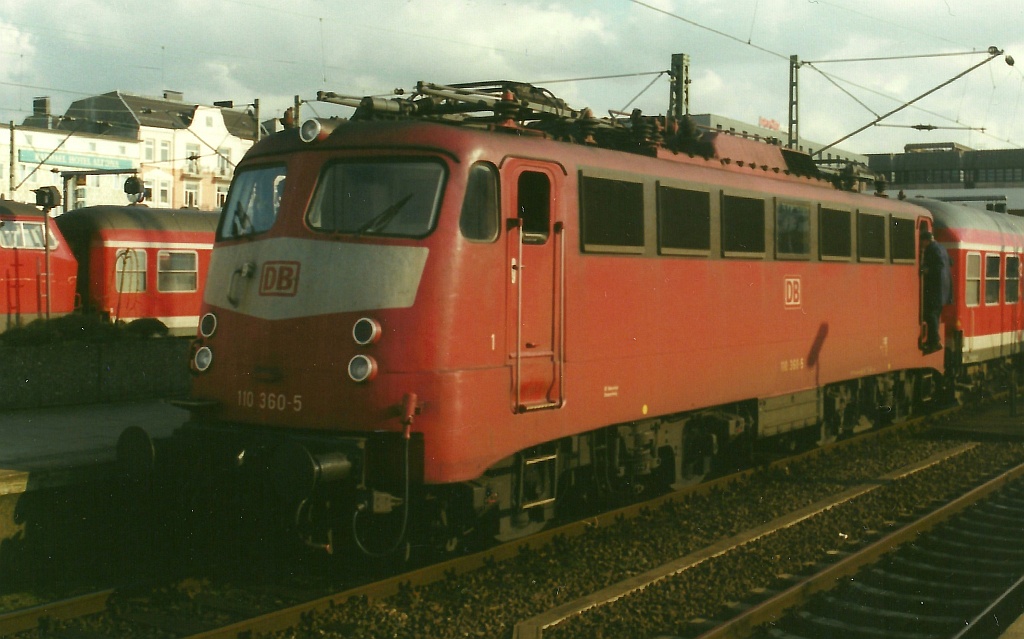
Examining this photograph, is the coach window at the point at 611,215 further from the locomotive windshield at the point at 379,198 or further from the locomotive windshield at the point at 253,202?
the locomotive windshield at the point at 253,202

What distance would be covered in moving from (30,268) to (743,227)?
15704 mm

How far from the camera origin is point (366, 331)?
26.2 ft

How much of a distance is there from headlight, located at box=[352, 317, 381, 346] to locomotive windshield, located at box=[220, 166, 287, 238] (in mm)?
1328

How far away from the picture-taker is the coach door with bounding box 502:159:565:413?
8703mm

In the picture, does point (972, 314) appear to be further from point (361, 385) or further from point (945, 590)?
point (361, 385)

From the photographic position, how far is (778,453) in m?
15.3

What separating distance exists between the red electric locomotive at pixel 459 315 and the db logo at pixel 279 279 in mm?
19

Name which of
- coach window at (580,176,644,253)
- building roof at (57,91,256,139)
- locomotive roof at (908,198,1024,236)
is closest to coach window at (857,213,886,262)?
locomotive roof at (908,198,1024,236)

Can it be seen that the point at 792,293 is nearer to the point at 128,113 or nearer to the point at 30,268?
the point at 30,268

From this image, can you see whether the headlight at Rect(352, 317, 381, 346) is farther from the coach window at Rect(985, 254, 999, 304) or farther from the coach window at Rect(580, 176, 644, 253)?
the coach window at Rect(985, 254, 999, 304)

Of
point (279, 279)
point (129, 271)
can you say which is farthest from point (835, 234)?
point (129, 271)

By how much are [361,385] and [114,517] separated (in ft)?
11.0

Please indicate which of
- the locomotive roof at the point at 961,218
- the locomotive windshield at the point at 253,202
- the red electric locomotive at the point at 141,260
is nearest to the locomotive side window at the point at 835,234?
the locomotive roof at the point at 961,218

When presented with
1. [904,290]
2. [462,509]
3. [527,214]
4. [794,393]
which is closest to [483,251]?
[527,214]
